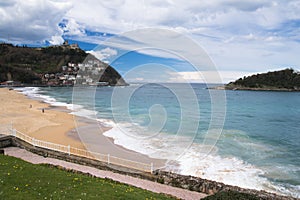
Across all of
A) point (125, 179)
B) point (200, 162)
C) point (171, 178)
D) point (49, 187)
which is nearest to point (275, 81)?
point (200, 162)

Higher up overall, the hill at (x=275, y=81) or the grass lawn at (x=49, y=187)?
the hill at (x=275, y=81)

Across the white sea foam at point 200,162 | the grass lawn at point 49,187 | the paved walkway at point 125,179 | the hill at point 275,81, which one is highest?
the hill at point 275,81

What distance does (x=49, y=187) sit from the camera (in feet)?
23.7

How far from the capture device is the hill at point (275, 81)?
14825 centimetres

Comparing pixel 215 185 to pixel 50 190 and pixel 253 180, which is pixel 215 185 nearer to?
pixel 253 180

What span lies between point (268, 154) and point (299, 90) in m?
152

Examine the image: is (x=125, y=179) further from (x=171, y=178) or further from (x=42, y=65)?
(x=42, y=65)

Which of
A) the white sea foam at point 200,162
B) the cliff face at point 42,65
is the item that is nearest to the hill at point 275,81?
the cliff face at point 42,65

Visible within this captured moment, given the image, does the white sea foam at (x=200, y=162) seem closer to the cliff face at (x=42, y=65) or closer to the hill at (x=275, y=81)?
the cliff face at (x=42, y=65)

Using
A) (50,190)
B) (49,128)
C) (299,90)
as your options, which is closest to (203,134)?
(49,128)

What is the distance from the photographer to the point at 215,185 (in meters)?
9.49

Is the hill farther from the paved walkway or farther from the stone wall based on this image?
the paved walkway

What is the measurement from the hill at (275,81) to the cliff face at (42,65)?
89.8 metres

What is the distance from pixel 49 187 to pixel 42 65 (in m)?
179
